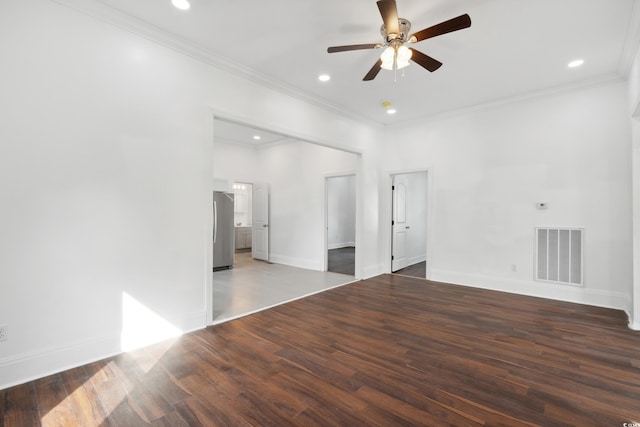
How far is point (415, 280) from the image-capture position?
18.3 feet

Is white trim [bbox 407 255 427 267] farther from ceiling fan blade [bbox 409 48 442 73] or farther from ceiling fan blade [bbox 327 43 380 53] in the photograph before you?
ceiling fan blade [bbox 327 43 380 53]

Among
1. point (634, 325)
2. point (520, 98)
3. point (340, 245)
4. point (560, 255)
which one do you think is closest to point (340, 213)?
point (340, 245)

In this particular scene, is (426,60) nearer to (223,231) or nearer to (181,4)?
(181,4)

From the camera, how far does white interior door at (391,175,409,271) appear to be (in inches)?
250

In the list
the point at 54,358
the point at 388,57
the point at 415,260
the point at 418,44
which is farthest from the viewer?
the point at 415,260

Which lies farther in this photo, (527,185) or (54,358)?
(527,185)

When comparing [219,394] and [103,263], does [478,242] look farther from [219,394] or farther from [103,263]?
[103,263]

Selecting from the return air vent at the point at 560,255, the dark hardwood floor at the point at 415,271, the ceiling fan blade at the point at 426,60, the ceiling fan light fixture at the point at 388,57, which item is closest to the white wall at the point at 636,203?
the return air vent at the point at 560,255

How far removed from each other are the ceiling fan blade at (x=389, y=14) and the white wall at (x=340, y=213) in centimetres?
804

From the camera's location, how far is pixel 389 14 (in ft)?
7.37

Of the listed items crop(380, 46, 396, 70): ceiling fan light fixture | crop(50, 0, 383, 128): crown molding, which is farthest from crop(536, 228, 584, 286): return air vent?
crop(50, 0, 383, 128): crown molding

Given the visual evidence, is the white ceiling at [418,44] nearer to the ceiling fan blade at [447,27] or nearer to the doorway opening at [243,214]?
the ceiling fan blade at [447,27]

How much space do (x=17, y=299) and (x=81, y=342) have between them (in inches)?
23.3

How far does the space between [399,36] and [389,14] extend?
12.6 inches
